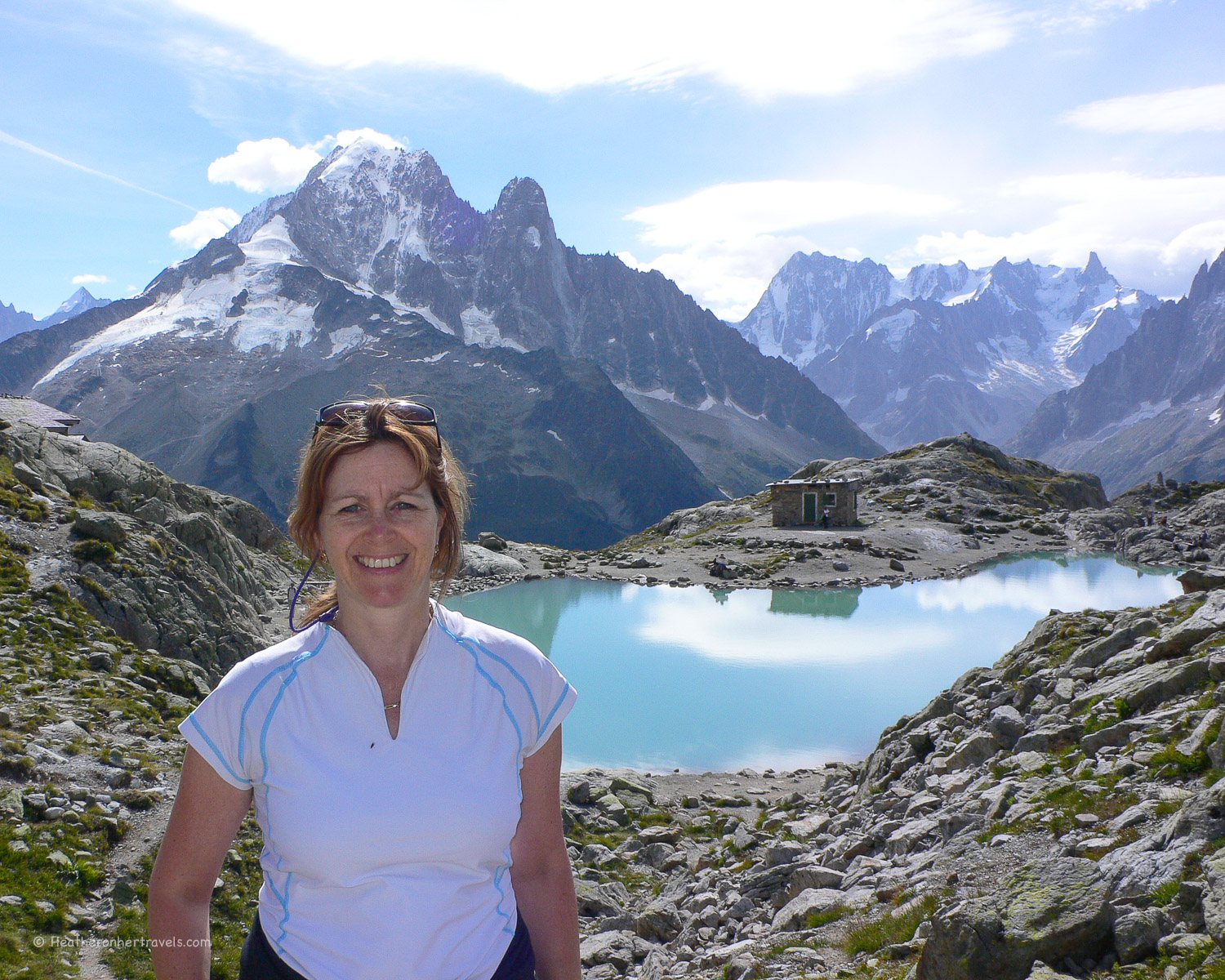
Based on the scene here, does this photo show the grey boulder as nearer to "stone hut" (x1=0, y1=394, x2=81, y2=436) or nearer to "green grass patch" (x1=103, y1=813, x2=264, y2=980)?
"green grass patch" (x1=103, y1=813, x2=264, y2=980)

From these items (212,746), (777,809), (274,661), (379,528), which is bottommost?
(777,809)

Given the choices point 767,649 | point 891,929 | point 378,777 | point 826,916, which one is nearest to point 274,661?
point 378,777

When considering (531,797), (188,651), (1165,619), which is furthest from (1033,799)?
(188,651)

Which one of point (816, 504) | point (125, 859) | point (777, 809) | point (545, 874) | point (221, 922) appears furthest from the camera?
point (816, 504)

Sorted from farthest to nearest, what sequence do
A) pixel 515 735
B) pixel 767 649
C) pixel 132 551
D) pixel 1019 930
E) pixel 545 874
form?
1. pixel 767 649
2. pixel 132 551
3. pixel 1019 930
4. pixel 545 874
5. pixel 515 735

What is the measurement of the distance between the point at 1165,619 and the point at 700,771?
12030 mm

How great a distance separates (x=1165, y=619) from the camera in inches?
567

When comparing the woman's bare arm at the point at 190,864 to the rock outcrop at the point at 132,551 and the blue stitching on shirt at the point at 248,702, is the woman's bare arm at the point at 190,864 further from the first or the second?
the rock outcrop at the point at 132,551

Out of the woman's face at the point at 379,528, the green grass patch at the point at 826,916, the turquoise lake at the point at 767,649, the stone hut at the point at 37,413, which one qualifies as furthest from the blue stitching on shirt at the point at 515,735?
the stone hut at the point at 37,413

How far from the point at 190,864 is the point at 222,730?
0.59m

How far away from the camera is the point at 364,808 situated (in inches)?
121

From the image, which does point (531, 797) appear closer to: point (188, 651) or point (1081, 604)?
point (188, 651)

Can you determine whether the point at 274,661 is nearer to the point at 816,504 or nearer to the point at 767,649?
the point at 767,649

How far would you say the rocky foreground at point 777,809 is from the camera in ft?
20.9
